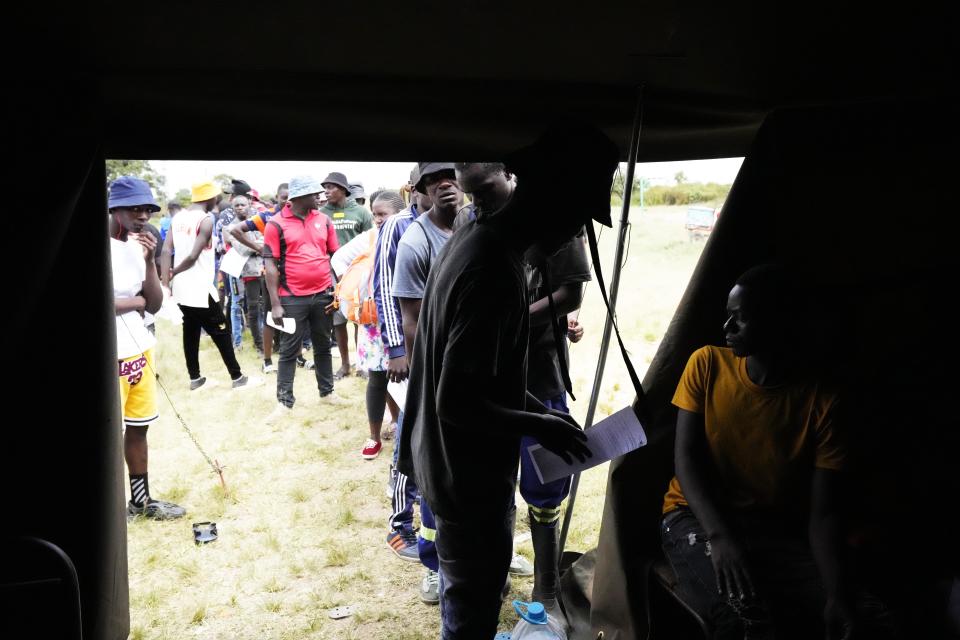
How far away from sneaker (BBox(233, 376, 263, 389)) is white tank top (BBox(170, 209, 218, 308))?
3.43 ft

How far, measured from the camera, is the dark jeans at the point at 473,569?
1.98 meters

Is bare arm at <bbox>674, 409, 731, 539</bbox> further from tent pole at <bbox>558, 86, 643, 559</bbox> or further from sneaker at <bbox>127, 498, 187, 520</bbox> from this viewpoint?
sneaker at <bbox>127, 498, 187, 520</bbox>

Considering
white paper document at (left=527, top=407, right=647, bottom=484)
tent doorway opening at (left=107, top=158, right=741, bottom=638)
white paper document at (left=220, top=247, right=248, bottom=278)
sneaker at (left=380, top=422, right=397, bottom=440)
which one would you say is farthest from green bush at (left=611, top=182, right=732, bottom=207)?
Result: white paper document at (left=527, top=407, right=647, bottom=484)

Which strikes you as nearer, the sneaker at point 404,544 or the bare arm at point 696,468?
the bare arm at point 696,468

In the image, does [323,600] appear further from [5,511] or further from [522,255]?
[522,255]

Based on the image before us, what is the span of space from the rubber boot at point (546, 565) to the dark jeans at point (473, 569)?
1.05 metres

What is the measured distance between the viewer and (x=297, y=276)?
6.19 m

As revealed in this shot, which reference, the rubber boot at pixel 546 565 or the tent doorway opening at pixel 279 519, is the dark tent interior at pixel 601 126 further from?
the tent doorway opening at pixel 279 519

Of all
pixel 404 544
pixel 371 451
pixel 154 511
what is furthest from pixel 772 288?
pixel 154 511

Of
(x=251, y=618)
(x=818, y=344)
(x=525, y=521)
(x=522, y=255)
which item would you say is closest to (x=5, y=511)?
(x=522, y=255)

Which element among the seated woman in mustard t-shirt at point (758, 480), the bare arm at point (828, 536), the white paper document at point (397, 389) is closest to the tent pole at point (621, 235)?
the seated woman in mustard t-shirt at point (758, 480)

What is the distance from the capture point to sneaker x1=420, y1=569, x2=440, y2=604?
10.8ft

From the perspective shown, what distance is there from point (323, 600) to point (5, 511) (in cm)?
185

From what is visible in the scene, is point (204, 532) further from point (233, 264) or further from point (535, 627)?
point (233, 264)
